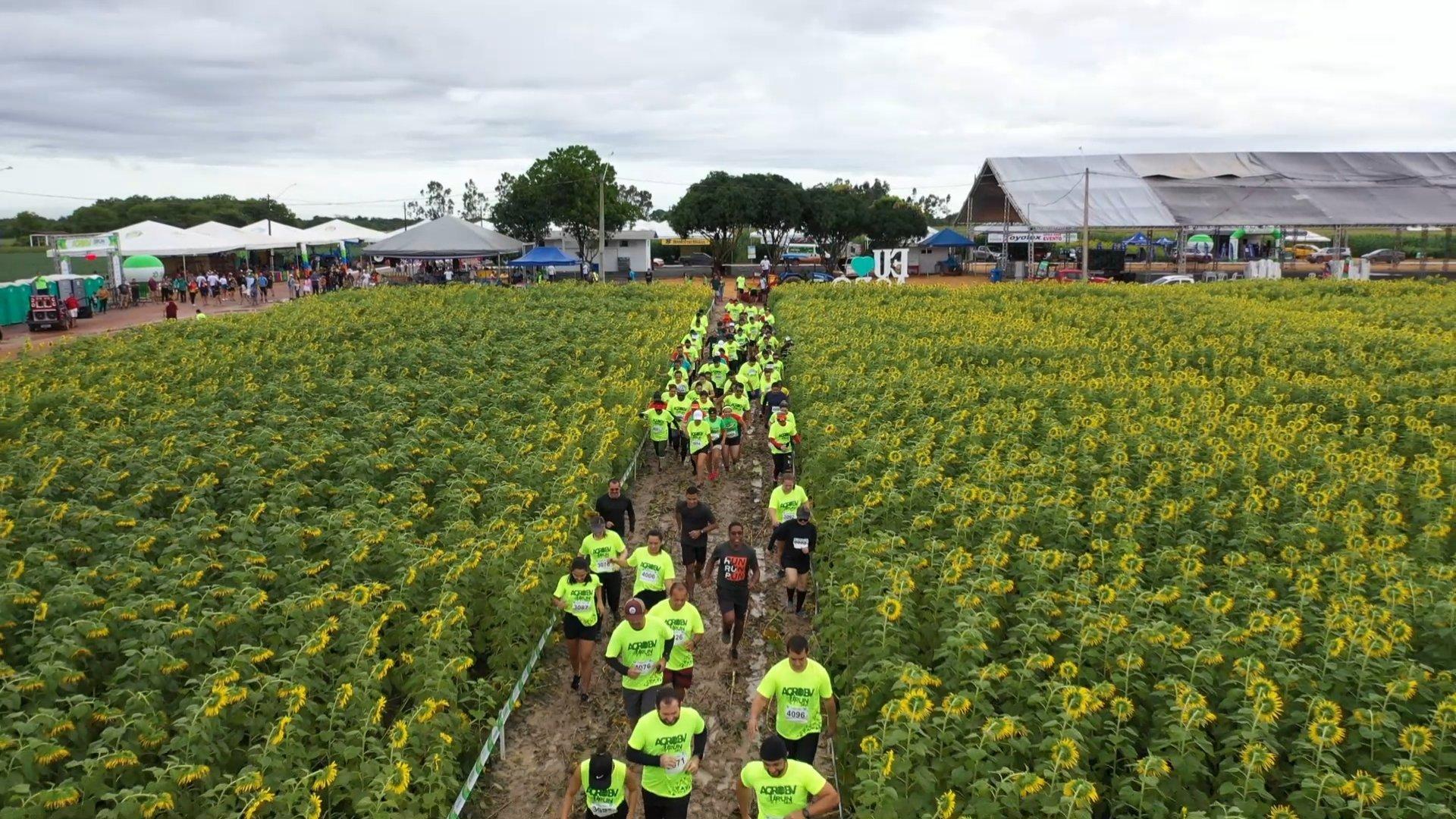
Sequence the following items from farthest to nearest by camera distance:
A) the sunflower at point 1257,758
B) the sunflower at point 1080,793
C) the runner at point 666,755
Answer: the runner at point 666,755 < the sunflower at point 1257,758 < the sunflower at point 1080,793

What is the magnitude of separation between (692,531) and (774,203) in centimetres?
6028

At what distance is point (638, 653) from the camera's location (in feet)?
29.9

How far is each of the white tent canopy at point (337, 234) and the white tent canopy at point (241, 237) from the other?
446 cm

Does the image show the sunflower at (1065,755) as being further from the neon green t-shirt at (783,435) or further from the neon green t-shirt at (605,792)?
the neon green t-shirt at (783,435)

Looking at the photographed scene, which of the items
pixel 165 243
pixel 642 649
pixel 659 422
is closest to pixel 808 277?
pixel 165 243

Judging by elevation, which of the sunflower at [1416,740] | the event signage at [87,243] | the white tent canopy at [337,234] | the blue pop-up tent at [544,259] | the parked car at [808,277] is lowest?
the sunflower at [1416,740]

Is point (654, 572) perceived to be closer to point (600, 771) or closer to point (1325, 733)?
point (600, 771)

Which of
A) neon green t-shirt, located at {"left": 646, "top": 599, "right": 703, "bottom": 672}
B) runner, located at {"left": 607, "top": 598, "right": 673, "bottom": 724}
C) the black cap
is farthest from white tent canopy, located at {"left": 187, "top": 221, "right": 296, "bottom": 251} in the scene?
the black cap

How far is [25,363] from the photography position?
68.1ft

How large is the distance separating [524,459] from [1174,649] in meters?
9.38

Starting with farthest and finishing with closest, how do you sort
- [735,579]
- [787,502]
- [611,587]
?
[787,502] → [611,587] → [735,579]

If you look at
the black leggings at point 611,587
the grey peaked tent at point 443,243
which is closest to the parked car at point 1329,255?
the grey peaked tent at point 443,243

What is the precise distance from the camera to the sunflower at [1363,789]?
19.5 ft

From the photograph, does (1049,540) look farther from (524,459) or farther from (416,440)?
(416,440)
